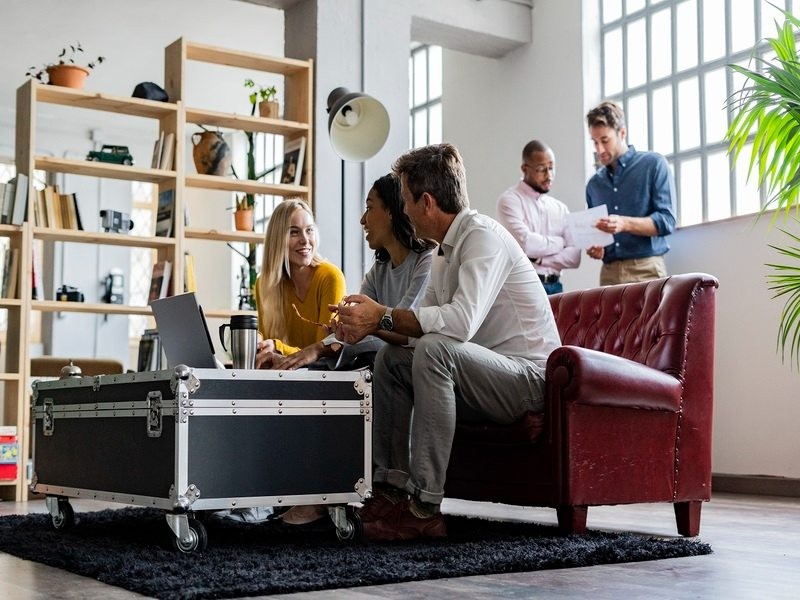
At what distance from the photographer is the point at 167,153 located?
547 centimetres

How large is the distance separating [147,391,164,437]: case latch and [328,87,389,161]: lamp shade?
2.74m

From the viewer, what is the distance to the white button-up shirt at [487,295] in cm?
286

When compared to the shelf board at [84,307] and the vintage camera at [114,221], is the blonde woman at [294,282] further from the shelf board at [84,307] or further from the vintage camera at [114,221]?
the vintage camera at [114,221]

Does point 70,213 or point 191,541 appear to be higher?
point 70,213

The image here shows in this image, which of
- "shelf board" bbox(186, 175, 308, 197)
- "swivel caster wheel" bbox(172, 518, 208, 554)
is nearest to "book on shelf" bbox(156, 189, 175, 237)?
"shelf board" bbox(186, 175, 308, 197)

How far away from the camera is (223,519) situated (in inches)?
138

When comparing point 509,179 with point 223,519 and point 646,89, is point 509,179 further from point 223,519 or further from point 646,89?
point 223,519

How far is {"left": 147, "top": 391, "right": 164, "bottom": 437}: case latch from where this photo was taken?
2578mm

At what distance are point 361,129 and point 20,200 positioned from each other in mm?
1714

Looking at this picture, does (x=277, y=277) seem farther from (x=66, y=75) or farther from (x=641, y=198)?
(x=66, y=75)

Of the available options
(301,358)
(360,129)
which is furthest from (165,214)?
(301,358)

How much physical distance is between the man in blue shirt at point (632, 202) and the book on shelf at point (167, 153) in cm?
218

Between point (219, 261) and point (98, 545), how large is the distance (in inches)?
356

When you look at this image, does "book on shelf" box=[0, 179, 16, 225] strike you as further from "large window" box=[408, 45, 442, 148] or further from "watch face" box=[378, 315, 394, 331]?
"large window" box=[408, 45, 442, 148]
